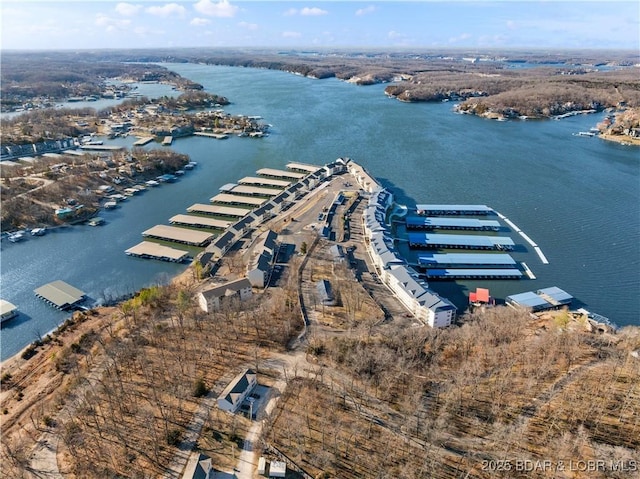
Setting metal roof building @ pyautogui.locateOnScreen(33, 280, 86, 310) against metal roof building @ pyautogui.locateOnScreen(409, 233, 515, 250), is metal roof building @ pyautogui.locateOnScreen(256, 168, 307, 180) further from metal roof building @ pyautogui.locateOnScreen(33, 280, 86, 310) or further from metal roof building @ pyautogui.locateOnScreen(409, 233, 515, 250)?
metal roof building @ pyautogui.locateOnScreen(33, 280, 86, 310)

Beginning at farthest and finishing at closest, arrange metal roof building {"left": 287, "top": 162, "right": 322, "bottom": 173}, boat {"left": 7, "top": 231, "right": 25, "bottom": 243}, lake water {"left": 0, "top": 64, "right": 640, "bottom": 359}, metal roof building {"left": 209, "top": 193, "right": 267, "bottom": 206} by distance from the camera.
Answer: metal roof building {"left": 287, "top": 162, "right": 322, "bottom": 173}
metal roof building {"left": 209, "top": 193, "right": 267, "bottom": 206}
boat {"left": 7, "top": 231, "right": 25, "bottom": 243}
lake water {"left": 0, "top": 64, "right": 640, "bottom": 359}

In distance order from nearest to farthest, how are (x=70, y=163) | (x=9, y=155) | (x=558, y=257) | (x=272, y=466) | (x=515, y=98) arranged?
(x=272, y=466), (x=558, y=257), (x=70, y=163), (x=9, y=155), (x=515, y=98)

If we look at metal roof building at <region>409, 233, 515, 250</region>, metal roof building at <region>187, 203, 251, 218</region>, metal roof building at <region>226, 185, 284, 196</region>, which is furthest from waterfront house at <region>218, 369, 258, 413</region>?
metal roof building at <region>226, 185, 284, 196</region>

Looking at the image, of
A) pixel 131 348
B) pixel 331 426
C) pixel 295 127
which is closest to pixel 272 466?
pixel 331 426

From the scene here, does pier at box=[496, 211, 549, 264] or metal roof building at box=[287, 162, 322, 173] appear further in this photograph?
metal roof building at box=[287, 162, 322, 173]

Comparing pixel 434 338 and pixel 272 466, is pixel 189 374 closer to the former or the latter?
pixel 272 466

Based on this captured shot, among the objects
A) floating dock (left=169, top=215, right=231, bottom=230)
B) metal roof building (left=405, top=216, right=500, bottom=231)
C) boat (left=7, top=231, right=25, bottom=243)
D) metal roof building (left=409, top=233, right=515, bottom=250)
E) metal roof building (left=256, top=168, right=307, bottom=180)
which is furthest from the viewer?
metal roof building (left=256, top=168, right=307, bottom=180)

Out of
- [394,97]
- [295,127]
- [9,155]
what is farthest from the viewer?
[394,97]
